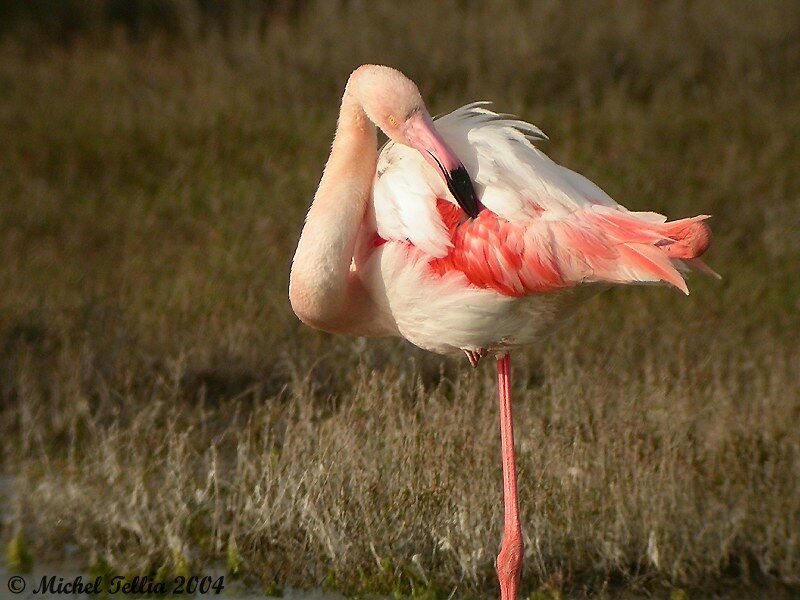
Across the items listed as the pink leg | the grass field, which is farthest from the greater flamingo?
the grass field

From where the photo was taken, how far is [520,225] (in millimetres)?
4012

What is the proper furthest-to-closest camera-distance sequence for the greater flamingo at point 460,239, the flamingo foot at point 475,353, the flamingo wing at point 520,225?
the flamingo foot at point 475,353, the greater flamingo at point 460,239, the flamingo wing at point 520,225

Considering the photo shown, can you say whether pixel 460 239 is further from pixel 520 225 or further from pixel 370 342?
pixel 370 342

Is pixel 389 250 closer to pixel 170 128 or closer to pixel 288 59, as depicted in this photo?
pixel 170 128

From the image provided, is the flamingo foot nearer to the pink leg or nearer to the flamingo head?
the pink leg

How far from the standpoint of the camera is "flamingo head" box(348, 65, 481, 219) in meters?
3.99

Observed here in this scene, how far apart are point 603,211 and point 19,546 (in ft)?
7.76

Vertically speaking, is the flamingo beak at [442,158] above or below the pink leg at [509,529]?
above

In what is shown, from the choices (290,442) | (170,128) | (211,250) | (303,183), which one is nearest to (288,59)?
(170,128)

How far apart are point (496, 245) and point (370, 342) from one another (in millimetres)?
2499

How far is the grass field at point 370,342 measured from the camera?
193 inches

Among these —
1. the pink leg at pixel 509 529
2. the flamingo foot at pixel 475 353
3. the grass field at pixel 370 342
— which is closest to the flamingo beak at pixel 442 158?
the flamingo foot at pixel 475 353

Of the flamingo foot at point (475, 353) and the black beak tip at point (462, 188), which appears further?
the flamingo foot at point (475, 353)

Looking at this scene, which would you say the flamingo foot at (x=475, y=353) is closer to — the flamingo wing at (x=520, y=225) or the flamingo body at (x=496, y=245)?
the flamingo body at (x=496, y=245)
